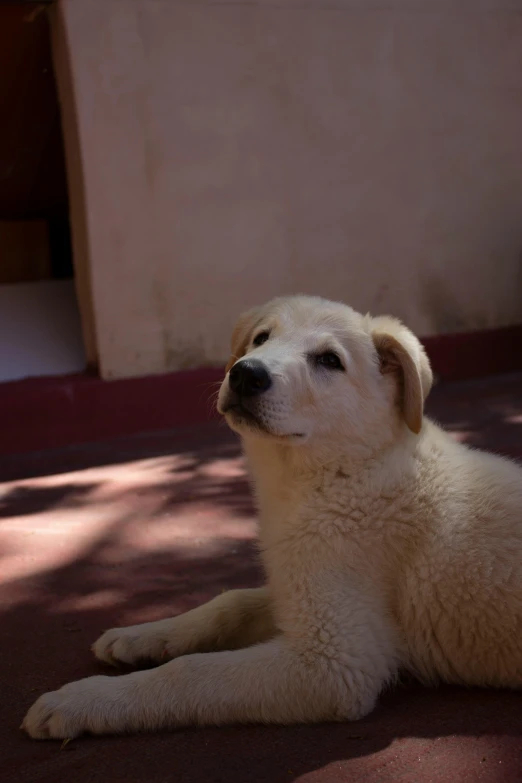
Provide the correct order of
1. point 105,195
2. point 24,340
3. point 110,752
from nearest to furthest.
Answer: point 110,752, point 105,195, point 24,340

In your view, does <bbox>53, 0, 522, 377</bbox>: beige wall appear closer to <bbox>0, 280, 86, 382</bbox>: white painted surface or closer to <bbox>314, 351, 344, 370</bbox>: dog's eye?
<bbox>0, 280, 86, 382</bbox>: white painted surface

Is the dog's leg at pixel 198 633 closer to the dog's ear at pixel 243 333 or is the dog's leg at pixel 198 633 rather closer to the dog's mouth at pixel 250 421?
the dog's mouth at pixel 250 421

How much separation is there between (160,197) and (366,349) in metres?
4.83

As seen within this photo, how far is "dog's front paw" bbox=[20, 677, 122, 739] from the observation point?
3.07 metres

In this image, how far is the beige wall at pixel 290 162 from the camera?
25.7 feet

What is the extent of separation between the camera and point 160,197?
8.01 m

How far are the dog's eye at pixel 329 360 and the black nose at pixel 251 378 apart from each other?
0.28 metres

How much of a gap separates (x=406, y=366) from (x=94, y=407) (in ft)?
15.4

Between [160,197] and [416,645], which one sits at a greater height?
[160,197]

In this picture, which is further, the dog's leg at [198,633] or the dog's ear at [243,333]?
the dog's ear at [243,333]

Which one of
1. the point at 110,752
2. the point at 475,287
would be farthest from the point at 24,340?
the point at 110,752

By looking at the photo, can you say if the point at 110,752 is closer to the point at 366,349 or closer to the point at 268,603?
the point at 268,603

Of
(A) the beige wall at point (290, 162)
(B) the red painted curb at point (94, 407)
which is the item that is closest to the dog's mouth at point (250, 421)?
(B) the red painted curb at point (94, 407)

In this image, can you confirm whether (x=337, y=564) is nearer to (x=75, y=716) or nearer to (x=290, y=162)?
(x=75, y=716)
